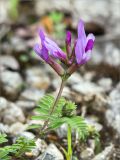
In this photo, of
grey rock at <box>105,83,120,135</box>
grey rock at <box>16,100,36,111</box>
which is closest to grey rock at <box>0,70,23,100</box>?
grey rock at <box>16,100,36,111</box>

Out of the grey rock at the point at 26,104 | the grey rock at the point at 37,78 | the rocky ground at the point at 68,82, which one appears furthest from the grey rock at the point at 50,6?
the grey rock at the point at 26,104

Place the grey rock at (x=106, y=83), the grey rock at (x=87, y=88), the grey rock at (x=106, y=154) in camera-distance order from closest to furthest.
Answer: the grey rock at (x=106, y=154) < the grey rock at (x=87, y=88) < the grey rock at (x=106, y=83)

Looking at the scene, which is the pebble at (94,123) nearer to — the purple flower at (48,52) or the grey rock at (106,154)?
the grey rock at (106,154)

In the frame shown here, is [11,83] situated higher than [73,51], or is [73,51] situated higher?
[11,83]

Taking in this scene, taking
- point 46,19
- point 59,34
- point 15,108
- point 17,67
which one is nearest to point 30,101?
point 15,108

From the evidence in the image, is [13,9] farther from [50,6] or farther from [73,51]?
[73,51]

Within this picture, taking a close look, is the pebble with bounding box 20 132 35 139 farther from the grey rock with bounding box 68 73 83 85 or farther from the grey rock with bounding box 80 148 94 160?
the grey rock with bounding box 68 73 83 85

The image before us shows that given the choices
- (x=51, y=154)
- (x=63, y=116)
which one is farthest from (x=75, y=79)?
(x=63, y=116)

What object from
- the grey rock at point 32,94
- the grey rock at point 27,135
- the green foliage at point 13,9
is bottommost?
the grey rock at point 27,135
